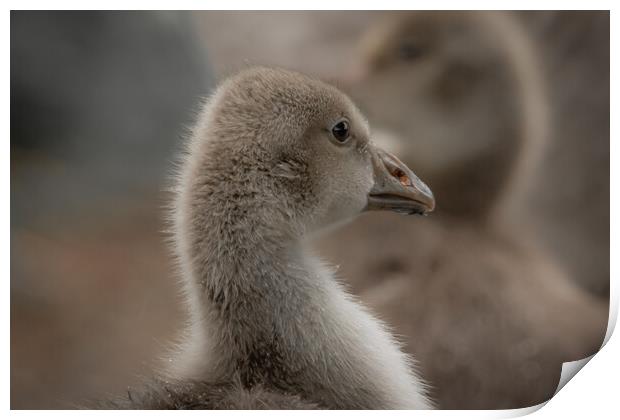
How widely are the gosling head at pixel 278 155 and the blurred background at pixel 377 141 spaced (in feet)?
0.44

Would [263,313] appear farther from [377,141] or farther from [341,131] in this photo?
[377,141]

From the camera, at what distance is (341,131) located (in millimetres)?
1549

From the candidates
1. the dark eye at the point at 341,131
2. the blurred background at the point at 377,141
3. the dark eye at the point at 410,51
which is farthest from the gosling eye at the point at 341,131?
the dark eye at the point at 410,51

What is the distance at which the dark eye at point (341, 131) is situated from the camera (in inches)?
60.6

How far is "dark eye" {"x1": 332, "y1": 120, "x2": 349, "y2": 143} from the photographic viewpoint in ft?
5.05

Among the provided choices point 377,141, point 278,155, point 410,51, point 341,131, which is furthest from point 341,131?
point 410,51

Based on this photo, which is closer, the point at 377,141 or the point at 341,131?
the point at 341,131

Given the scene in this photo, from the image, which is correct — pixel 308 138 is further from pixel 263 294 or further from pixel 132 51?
pixel 132 51

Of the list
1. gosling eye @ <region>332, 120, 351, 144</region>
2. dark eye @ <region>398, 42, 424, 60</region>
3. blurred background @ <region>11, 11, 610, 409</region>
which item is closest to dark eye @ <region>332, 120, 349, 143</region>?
gosling eye @ <region>332, 120, 351, 144</region>

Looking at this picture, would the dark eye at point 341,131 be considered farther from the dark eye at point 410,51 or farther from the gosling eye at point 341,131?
the dark eye at point 410,51

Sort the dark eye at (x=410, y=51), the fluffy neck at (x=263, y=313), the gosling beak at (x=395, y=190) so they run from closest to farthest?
the fluffy neck at (x=263, y=313) → the gosling beak at (x=395, y=190) → the dark eye at (x=410, y=51)

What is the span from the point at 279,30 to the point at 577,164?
583mm

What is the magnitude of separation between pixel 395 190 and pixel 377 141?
Result: 259 mm

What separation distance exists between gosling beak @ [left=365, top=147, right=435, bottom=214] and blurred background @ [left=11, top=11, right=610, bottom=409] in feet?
0.63
